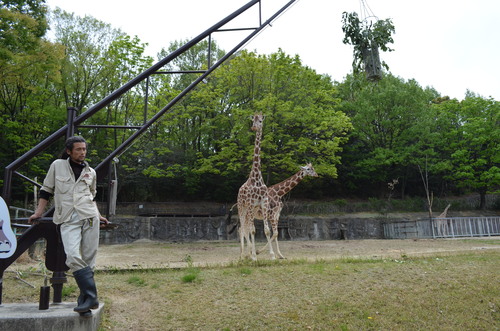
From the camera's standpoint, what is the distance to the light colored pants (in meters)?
3.85

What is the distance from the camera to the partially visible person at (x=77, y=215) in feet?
12.8

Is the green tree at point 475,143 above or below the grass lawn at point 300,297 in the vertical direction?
above

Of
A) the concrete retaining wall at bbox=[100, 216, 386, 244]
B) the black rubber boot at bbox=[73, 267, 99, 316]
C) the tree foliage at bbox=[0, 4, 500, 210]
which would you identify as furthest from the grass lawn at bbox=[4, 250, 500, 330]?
the concrete retaining wall at bbox=[100, 216, 386, 244]

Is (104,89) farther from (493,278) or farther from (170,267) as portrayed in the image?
(493,278)

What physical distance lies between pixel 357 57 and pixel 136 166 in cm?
2114

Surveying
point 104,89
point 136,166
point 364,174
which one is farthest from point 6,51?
point 364,174

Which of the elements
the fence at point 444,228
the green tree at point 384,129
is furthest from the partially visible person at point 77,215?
the green tree at point 384,129

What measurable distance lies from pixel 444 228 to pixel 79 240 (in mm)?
22709

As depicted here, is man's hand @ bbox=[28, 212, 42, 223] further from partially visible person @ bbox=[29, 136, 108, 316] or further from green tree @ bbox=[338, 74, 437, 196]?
green tree @ bbox=[338, 74, 437, 196]

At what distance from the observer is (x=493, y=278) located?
7.24 metres

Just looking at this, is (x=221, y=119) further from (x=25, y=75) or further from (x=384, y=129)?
(x=384, y=129)

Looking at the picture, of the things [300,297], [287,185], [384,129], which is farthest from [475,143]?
[300,297]

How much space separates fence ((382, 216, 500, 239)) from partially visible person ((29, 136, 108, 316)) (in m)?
21.4

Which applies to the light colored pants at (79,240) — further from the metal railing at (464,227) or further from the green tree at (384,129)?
the green tree at (384,129)
